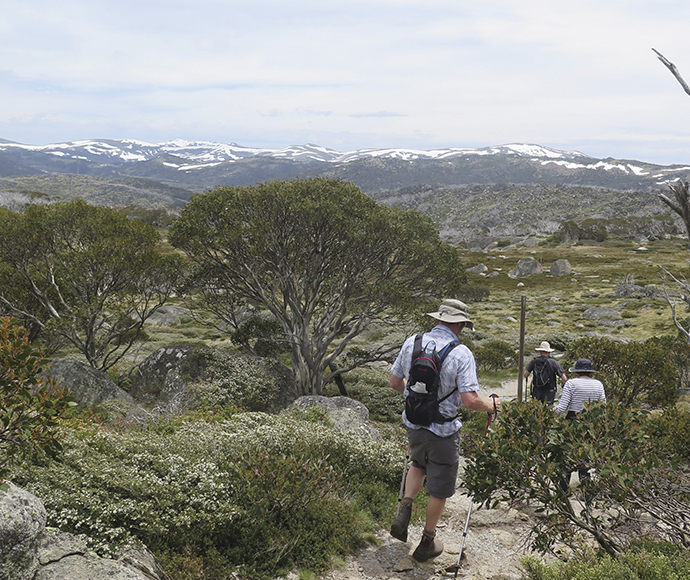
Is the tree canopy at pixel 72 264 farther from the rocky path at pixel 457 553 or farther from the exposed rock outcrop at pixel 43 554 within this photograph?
the rocky path at pixel 457 553

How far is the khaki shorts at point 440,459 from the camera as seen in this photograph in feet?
16.8

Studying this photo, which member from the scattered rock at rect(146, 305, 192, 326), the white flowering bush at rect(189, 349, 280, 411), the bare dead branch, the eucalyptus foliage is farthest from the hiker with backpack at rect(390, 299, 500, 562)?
the scattered rock at rect(146, 305, 192, 326)

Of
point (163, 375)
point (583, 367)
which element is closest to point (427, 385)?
point (583, 367)

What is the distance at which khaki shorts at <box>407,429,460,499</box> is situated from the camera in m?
5.13

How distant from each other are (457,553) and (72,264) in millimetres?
14582

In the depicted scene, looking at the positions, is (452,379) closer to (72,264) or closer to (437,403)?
(437,403)

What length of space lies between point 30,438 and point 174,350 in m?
13.8

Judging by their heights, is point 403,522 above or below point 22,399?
below

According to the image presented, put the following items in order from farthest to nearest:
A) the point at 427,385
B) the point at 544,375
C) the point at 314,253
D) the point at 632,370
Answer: the point at 314,253 → the point at 632,370 → the point at 544,375 → the point at 427,385

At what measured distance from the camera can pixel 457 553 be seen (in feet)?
19.1

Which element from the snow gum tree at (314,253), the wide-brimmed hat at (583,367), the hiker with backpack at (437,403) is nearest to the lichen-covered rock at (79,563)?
the hiker with backpack at (437,403)

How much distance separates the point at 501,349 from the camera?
23.9 meters

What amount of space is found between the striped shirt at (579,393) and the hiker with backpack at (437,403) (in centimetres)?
316

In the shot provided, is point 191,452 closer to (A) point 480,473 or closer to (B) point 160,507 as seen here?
(B) point 160,507
